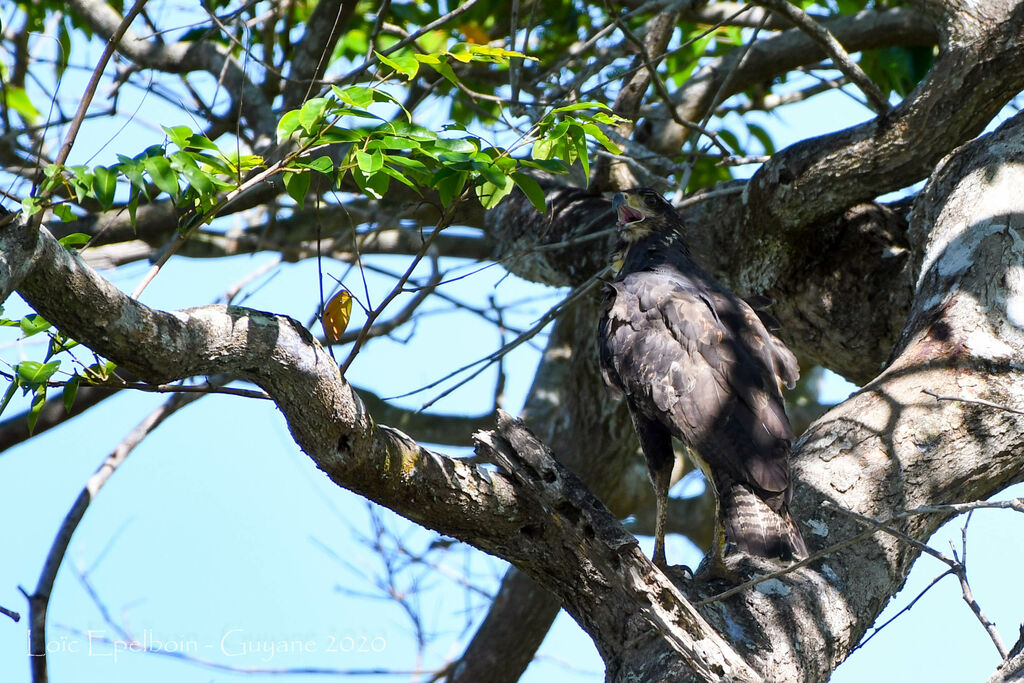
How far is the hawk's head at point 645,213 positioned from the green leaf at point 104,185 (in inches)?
112

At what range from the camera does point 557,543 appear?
2.82m

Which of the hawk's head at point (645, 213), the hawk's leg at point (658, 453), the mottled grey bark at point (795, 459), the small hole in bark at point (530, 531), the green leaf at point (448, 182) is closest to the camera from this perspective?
the mottled grey bark at point (795, 459)

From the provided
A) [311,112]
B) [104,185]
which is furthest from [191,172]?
[311,112]

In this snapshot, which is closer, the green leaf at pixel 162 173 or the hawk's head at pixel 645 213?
the green leaf at pixel 162 173

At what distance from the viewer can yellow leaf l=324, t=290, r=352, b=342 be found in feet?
10.4

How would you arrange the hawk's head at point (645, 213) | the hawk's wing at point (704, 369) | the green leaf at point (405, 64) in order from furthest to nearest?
1. the hawk's head at point (645, 213)
2. the hawk's wing at point (704, 369)
3. the green leaf at point (405, 64)

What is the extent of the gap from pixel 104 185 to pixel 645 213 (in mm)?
2954

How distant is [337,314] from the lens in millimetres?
3186

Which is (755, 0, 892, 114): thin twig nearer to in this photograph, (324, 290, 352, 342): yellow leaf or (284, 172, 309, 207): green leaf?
(324, 290, 352, 342): yellow leaf

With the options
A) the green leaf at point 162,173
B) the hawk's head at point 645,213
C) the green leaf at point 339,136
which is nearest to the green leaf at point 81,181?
the green leaf at point 162,173

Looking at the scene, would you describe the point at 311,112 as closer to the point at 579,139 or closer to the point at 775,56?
the point at 579,139

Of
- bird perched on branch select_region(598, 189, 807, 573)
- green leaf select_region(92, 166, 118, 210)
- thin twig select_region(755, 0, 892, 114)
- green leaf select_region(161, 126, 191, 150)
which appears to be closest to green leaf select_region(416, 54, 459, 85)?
green leaf select_region(161, 126, 191, 150)

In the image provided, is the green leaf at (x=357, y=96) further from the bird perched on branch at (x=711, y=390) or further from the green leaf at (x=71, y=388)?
the bird perched on branch at (x=711, y=390)

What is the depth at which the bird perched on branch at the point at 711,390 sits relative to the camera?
10.5 feet
